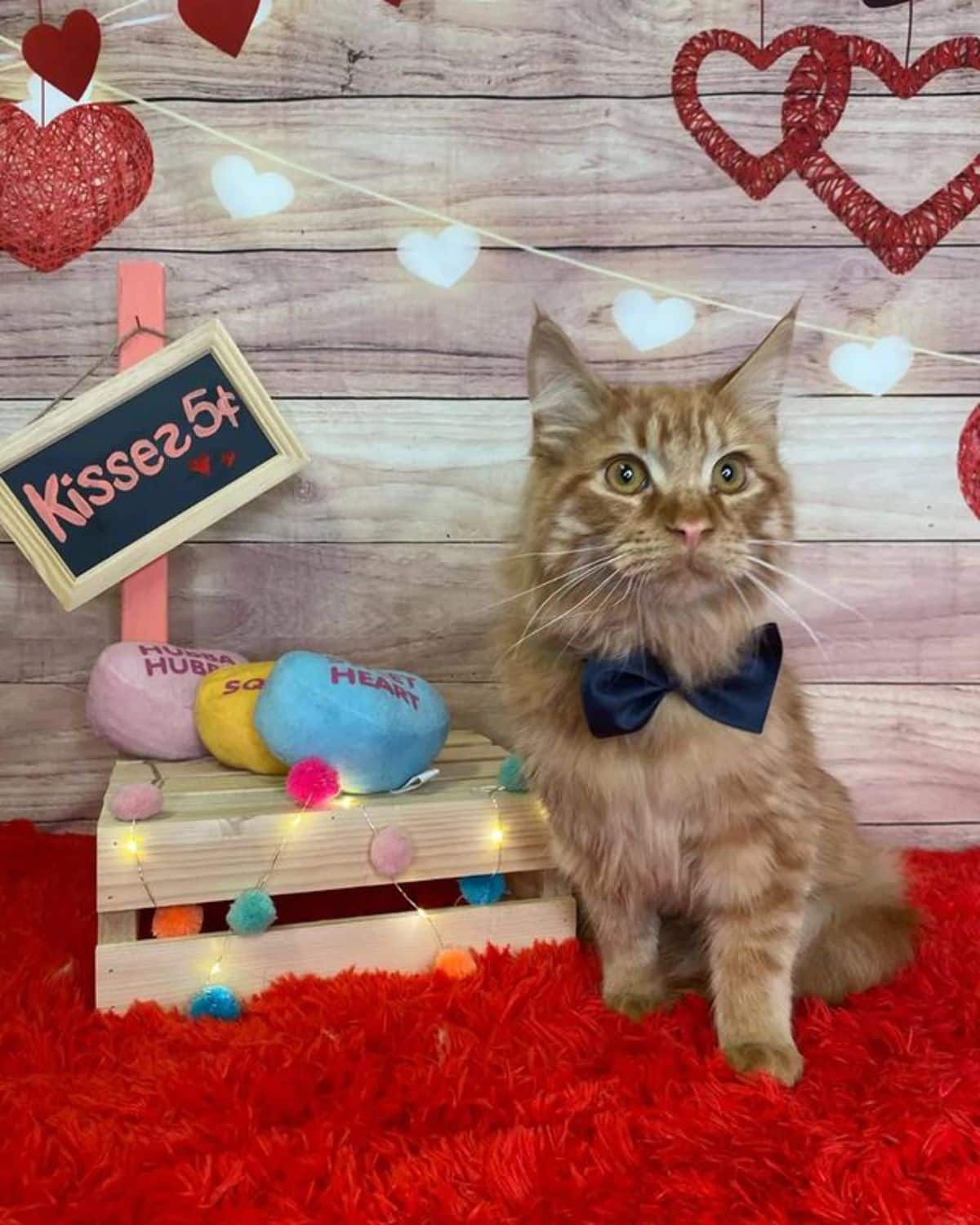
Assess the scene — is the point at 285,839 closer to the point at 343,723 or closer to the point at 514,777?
the point at 343,723

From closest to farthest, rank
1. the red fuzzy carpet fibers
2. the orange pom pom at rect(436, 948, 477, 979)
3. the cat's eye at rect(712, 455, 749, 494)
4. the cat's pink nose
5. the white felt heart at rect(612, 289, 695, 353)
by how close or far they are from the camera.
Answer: the red fuzzy carpet fibers
the cat's pink nose
the cat's eye at rect(712, 455, 749, 494)
the orange pom pom at rect(436, 948, 477, 979)
the white felt heart at rect(612, 289, 695, 353)

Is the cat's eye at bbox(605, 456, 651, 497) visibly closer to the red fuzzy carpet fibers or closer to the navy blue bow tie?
the navy blue bow tie

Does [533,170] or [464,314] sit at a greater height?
[533,170]

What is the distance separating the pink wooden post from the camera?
4.77 feet

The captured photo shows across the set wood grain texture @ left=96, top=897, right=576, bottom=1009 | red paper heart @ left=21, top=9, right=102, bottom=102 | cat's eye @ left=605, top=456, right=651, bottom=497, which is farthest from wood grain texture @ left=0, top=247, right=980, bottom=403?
wood grain texture @ left=96, top=897, right=576, bottom=1009

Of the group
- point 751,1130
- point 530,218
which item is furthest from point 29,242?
point 751,1130

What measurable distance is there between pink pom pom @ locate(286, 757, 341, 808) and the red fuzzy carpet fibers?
7.7 inches

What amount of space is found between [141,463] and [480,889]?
72 cm

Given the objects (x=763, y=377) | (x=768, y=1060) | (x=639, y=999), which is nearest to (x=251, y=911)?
(x=639, y=999)

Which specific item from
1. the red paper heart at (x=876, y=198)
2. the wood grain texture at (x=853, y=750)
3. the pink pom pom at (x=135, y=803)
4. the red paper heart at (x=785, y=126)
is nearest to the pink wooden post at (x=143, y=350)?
the wood grain texture at (x=853, y=750)

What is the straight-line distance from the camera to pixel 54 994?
1.12m

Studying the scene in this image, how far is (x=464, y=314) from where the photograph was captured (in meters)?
1.52

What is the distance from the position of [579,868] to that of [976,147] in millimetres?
1203

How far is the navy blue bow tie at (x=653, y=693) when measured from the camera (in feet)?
3.42
